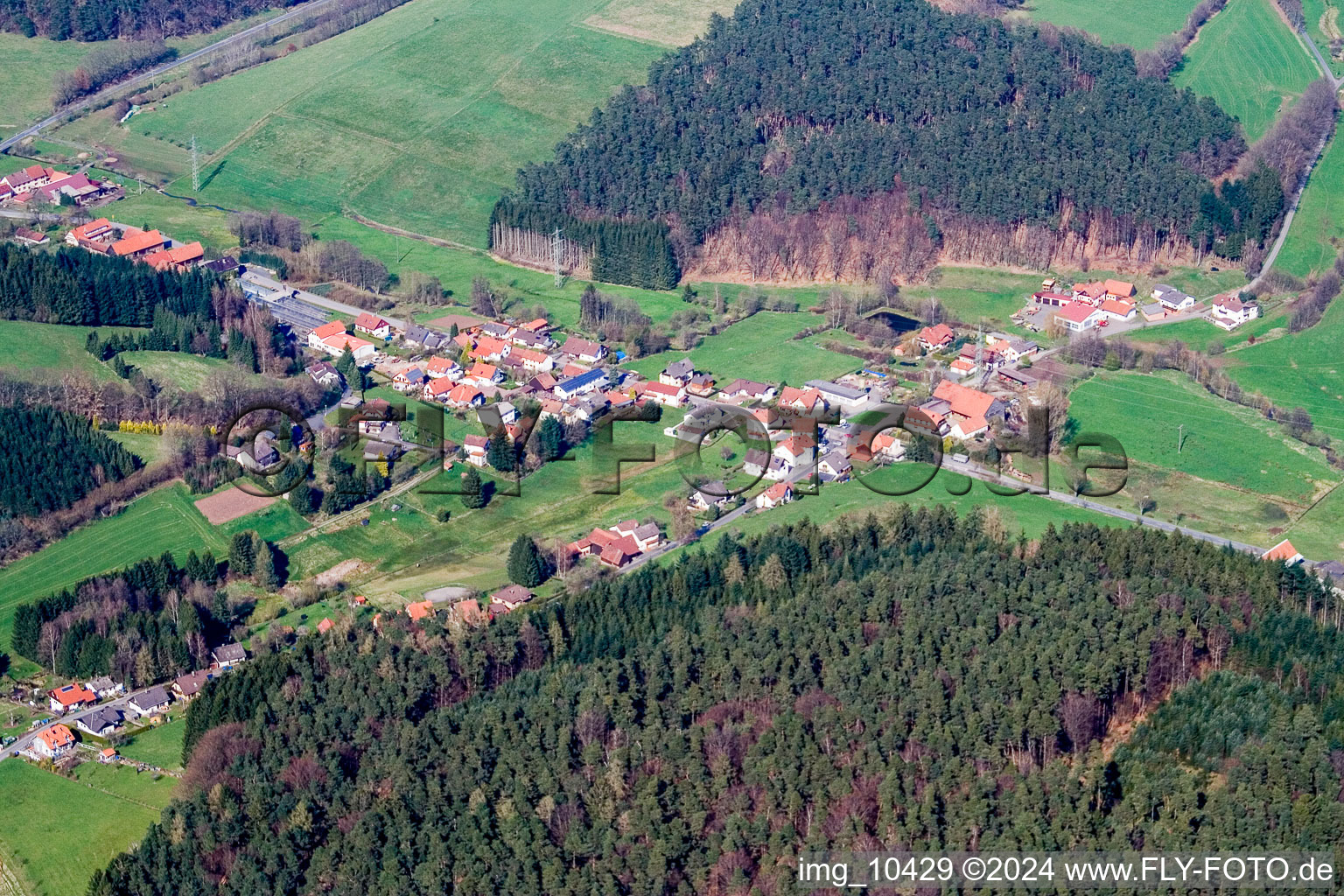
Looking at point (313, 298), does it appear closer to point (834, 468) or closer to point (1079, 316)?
point (834, 468)

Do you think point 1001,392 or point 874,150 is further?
point 874,150

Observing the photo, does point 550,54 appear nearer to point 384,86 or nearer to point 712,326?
point 384,86

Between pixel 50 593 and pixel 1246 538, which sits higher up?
pixel 1246 538

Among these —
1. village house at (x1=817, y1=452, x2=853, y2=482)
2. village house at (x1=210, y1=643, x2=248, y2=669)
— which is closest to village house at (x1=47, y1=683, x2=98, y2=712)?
village house at (x1=210, y1=643, x2=248, y2=669)

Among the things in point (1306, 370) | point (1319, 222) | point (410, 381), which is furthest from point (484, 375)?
point (1319, 222)

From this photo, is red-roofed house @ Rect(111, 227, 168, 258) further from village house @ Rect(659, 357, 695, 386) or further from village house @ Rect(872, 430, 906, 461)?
village house @ Rect(872, 430, 906, 461)

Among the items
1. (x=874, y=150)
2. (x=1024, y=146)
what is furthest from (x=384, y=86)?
(x=1024, y=146)

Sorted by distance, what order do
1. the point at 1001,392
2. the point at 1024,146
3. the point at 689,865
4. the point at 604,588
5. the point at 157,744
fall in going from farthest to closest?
the point at 1024,146
the point at 1001,392
the point at 604,588
the point at 157,744
the point at 689,865
